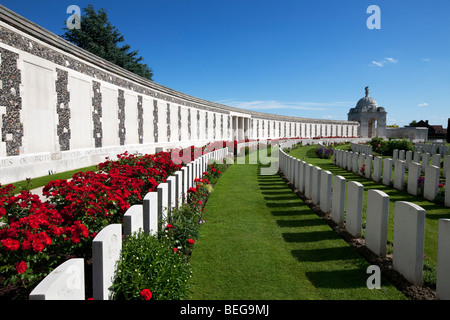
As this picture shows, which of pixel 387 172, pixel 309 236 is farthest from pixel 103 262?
pixel 387 172

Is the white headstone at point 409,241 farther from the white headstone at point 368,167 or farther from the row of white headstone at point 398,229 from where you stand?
the white headstone at point 368,167

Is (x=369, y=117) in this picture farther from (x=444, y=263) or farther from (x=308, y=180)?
(x=444, y=263)

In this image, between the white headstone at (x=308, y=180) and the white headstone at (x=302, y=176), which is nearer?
the white headstone at (x=308, y=180)

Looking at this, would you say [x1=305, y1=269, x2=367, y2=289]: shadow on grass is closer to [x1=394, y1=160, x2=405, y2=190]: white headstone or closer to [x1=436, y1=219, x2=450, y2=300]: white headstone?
[x1=436, y1=219, x2=450, y2=300]: white headstone

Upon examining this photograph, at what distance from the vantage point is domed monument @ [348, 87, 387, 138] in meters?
50.9

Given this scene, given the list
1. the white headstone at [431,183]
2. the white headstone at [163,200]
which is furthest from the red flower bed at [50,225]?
the white headstone at [431,183]

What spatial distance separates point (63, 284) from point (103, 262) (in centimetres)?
50

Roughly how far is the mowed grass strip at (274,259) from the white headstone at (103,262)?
95 cm

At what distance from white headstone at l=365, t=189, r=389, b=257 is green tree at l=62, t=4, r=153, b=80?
30107mm

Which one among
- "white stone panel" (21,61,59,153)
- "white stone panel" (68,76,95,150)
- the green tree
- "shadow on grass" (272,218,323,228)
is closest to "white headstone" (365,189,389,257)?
"shadow on grass" (272,218,323,228)

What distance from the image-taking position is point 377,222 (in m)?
3.83

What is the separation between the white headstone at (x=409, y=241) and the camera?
10.0 feet
